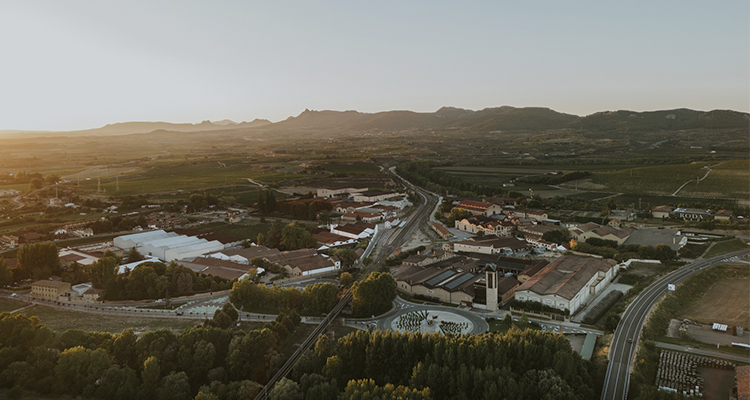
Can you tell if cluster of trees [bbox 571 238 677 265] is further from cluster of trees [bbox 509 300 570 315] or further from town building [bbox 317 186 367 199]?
town building [bbox 317 186 367 199]

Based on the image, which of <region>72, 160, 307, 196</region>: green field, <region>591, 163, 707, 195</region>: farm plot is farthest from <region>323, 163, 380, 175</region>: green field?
<region>591, 163, 707, 195</region>: farm plot

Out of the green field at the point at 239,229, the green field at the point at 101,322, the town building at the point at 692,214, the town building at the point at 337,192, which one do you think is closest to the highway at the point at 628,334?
the town building at the point at 692,214

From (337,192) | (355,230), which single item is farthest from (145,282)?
(337,192)

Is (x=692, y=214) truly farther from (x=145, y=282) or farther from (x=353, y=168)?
(x=353, y=168)

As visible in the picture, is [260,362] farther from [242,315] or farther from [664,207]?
[664,207]

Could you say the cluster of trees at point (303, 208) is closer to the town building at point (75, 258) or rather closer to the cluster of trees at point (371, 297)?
the town building at point (75, 258)

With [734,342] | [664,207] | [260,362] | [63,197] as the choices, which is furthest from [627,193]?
[63,197]
